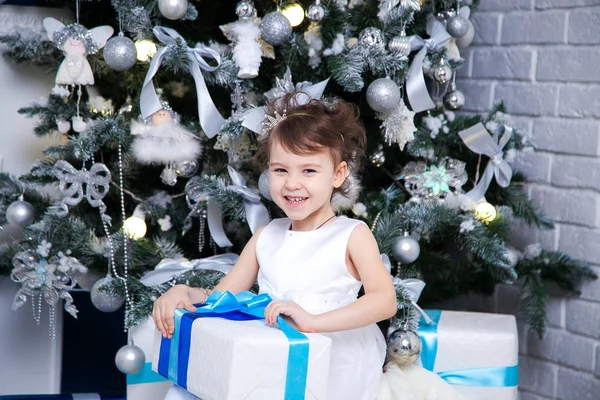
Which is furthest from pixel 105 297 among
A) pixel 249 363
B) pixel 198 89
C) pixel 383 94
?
pixel 383 94

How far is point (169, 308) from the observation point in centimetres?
151

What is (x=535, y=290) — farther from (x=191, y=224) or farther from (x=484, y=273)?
(x=191, y=224)

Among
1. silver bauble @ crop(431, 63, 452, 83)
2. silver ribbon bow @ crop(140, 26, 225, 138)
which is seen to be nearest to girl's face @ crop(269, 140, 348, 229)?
silver ribbon bow @ crop(140, 26, 225, 138)

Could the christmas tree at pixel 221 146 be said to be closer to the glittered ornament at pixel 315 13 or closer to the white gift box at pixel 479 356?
the glittered ornament at pixel 315 13

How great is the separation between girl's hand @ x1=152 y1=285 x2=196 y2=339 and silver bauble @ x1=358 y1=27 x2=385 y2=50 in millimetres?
691

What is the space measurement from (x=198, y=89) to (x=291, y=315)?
25.4 inches

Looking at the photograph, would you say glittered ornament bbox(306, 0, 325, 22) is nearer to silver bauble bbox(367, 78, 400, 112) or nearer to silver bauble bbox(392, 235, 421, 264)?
silver bauble bbox(367, 78, 400, 112)

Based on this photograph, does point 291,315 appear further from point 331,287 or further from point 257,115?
point 257,115

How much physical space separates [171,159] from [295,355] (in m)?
0.73

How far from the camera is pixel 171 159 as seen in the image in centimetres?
187

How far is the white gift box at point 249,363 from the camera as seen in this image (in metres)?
1.28

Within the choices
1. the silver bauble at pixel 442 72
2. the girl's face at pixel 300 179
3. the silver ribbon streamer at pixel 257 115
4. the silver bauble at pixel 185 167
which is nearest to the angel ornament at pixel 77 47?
the silver bauble at pixel 185 167

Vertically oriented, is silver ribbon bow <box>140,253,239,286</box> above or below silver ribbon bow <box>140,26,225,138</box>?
below

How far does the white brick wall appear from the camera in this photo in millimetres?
2064
